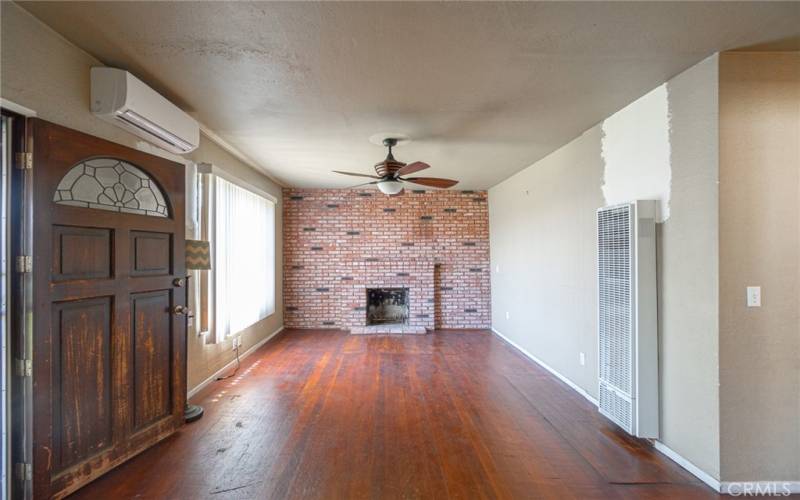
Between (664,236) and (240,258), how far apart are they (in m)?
4.41

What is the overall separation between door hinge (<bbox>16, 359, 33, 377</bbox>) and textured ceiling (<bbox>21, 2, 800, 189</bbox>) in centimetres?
179

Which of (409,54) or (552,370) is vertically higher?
(409,54)

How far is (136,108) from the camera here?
2.31 m

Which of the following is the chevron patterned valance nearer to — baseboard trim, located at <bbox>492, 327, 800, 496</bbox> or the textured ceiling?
the textured ceiling

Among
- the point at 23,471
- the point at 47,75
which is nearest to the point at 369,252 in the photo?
the point at 47,75

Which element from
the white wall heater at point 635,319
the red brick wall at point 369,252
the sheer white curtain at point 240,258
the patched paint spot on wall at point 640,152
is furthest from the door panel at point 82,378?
the red brick wall at point 369,252

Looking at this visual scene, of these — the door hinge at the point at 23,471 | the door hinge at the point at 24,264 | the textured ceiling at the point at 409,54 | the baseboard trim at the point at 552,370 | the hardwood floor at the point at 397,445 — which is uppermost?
the textured ceiling at the point at 409,54

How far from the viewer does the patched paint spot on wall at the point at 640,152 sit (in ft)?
8.24

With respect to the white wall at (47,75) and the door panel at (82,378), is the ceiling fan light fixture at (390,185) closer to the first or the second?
the white wall at (47,75)

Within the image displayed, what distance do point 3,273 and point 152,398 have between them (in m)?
1.26

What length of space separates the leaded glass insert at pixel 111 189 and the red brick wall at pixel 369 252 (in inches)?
153

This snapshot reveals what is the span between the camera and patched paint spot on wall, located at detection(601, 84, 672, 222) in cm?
251

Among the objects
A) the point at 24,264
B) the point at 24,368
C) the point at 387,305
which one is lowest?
the point at 387,305

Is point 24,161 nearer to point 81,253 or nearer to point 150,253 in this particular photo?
point 81,253
